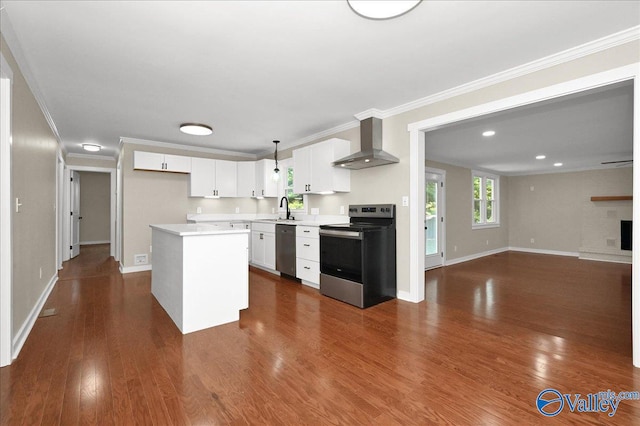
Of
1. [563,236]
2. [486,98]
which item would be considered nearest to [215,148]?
[486,98]

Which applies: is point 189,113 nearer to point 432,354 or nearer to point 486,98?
point 486,98

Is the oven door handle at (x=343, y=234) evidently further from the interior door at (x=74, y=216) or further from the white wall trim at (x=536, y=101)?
the interior door at (x=74, y=216)

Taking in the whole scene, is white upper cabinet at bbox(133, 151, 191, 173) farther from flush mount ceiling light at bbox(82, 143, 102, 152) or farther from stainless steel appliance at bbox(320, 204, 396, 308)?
stainless steel appliance at bbox(320, 204, 396, 308)

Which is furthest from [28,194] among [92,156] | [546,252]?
[546,252]

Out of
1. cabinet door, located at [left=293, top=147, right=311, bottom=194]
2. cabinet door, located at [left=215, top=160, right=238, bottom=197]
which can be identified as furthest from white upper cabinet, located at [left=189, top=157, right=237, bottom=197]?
cabinet door, located at [left=293, top=147, right=311, bottom=194]

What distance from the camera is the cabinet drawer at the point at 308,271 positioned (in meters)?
4.14

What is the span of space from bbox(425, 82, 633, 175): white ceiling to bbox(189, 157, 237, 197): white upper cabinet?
3854mm

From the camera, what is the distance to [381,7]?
1708mm

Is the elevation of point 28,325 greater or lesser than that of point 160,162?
lesser

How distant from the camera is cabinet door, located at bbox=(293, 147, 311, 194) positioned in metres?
4.75

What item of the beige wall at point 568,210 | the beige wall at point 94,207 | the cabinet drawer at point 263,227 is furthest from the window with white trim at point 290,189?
the beige wall at point 568,210

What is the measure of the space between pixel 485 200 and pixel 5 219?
899 centimetres
